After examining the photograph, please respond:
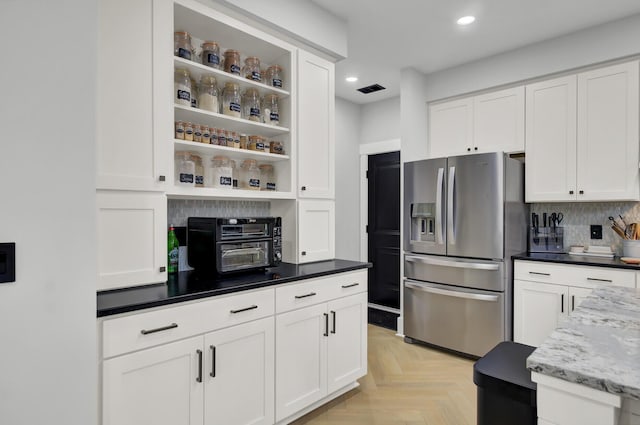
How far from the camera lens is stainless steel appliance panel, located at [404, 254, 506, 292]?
9.98ft

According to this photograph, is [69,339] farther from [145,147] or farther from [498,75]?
[498,75]

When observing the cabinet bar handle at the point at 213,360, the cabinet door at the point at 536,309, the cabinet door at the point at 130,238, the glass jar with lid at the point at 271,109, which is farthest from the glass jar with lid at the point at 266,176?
the cabinet door at the point at 536,309

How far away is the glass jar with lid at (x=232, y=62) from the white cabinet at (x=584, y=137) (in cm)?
265

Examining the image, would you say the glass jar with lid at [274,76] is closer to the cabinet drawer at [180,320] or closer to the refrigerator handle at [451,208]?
the cabinet drawer at [180,320]

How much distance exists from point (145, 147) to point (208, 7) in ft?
3.07

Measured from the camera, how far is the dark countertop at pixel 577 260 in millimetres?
2634

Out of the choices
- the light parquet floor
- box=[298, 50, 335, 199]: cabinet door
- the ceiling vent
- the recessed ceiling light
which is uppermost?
the recessed ceiling light

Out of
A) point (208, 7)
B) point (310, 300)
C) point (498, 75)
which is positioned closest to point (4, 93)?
point (208, 7)

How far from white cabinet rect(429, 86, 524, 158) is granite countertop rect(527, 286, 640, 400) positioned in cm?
239

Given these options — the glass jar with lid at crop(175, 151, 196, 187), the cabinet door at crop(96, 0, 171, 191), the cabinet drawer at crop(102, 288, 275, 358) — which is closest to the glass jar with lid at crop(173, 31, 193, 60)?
the cabinet door at crop(96, 0, 171, 191)

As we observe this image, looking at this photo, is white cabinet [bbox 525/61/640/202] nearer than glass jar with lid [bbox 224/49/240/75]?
No

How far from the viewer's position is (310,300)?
2.24 metres

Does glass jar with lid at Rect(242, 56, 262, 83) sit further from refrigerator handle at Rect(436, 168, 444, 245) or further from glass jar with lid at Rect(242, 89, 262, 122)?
refrigerator handle at Rect(436, 168, 444, 245)

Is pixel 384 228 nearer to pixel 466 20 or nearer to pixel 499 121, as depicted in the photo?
pixel 499 121
